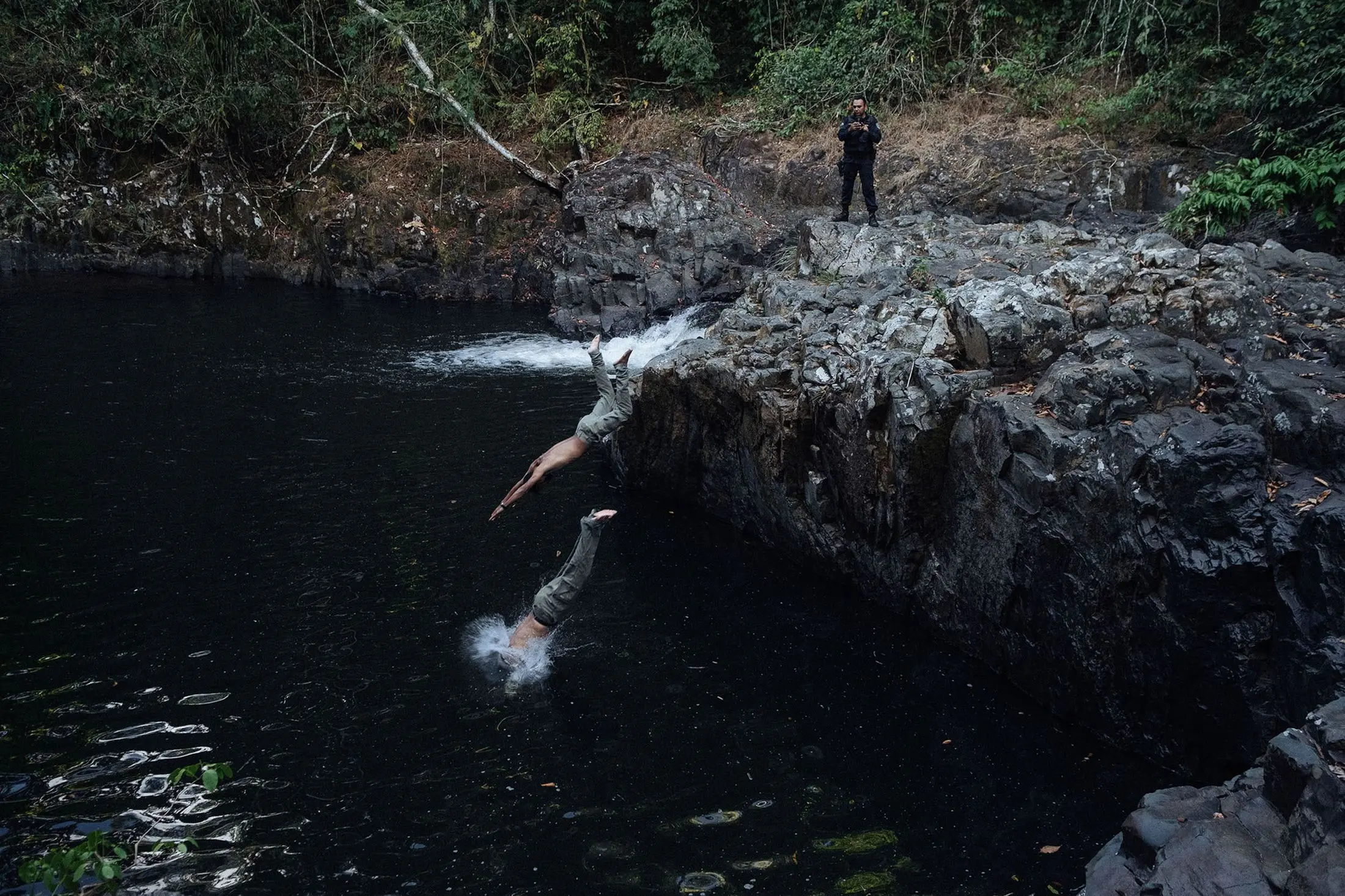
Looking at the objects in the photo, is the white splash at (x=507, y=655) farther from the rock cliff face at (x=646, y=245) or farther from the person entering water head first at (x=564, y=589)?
the rock cliff face at (x=646, y=245)

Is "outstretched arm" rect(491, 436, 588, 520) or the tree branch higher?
the tree branch

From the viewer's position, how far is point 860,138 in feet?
55.9

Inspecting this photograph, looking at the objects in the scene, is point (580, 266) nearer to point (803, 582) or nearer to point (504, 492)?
point (504, 492)

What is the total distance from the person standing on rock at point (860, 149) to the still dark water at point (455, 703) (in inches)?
281

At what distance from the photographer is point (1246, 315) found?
937cm

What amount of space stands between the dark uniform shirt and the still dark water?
727cm

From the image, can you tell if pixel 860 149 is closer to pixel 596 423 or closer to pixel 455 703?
pixel 596 423

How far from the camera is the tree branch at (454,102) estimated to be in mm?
27094

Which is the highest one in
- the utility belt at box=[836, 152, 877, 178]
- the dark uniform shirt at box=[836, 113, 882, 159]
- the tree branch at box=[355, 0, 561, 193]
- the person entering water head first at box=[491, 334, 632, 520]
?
the tree branch at box=[355, 0, 561, 193]

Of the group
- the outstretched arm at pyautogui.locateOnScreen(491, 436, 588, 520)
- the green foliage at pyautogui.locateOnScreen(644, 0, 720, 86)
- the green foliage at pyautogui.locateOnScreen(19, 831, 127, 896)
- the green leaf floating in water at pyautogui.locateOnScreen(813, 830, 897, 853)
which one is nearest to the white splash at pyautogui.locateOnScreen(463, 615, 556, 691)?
the outstretched arm at pyautogui.locateOnScreen(491, 436, 588, 520)

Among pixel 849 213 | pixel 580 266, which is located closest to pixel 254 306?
pixel 580 266

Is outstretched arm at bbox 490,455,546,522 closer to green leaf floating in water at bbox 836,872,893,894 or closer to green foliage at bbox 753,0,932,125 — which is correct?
green leaf floating in water at bbox 836,872,893,894

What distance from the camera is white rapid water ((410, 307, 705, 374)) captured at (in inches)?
731

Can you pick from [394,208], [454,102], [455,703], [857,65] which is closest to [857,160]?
[857,65]
